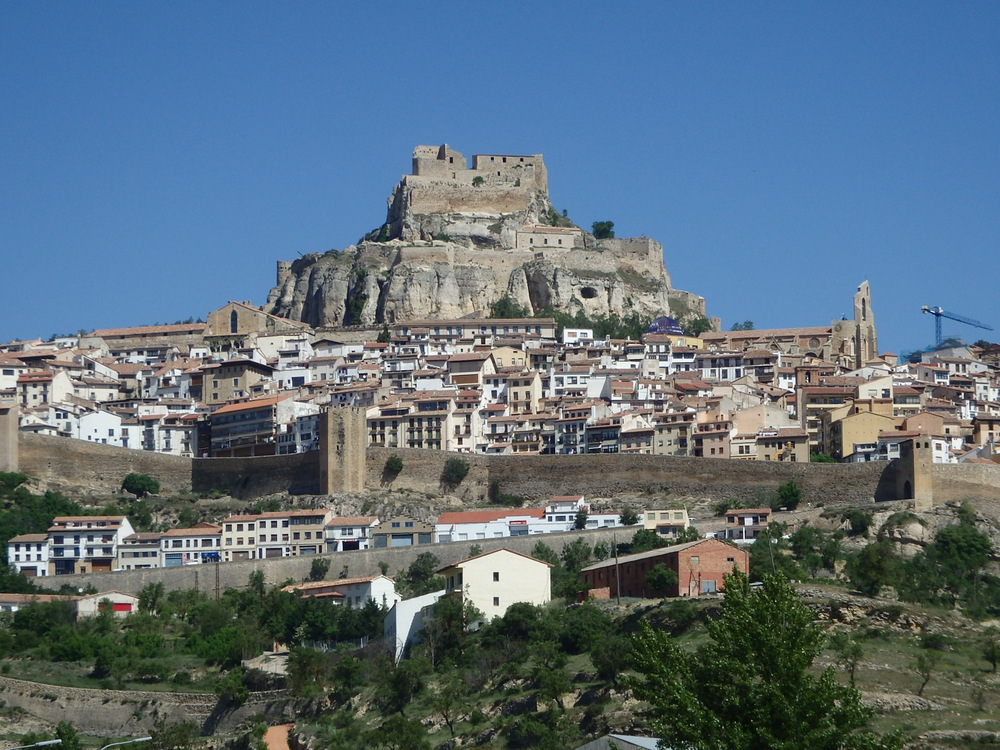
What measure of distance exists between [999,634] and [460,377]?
37.7m

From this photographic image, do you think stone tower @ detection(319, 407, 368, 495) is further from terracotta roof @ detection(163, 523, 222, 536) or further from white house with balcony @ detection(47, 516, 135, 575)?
white house with balcony @ detection(47, 516, 135, 575)

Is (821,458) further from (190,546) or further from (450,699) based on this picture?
(450,699)

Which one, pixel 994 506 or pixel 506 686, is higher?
pixel 994 506

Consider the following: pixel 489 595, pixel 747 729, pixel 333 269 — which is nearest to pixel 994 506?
pixel 489 595

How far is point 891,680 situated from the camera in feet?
133

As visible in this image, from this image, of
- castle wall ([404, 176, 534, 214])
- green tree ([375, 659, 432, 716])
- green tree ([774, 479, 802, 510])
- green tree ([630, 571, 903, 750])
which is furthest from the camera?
castle wall ([404, 176, 534, 214])

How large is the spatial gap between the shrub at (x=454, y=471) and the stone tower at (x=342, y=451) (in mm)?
3120

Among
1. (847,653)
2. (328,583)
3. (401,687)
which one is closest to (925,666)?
(847,653)

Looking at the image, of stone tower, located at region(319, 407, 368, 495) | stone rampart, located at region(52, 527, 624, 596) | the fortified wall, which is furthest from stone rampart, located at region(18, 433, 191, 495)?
stone rampart, located at region(52, 527, 624, 596)

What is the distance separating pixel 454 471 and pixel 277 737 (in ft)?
68.8

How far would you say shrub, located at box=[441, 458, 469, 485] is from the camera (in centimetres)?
6838

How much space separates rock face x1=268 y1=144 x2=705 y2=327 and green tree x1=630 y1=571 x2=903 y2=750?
2675 inches

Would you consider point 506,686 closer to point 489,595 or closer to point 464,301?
point 489,595

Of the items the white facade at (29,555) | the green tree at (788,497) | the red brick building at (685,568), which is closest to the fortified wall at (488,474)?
the green tree at (788,497)
